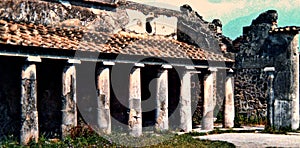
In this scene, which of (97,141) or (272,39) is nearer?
(97,141)

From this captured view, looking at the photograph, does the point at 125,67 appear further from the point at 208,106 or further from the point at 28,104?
the point at 28,104

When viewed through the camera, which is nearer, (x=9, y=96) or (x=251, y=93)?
(x=9, y=96)

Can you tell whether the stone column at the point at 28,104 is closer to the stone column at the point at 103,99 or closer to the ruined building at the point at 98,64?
the ruined building at the point at 98,64

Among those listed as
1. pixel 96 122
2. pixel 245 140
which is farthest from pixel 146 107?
pixel 245 140

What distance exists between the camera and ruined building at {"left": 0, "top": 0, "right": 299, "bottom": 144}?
1236 cm

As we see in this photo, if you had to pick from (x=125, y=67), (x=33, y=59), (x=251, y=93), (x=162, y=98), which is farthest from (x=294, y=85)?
(x=33, y=59)

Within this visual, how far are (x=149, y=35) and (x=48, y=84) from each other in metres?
5.12

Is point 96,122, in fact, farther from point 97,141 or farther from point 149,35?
point 149,35

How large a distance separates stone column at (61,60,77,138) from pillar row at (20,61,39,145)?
0.94m

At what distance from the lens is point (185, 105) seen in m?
16.1

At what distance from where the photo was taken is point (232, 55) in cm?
2053

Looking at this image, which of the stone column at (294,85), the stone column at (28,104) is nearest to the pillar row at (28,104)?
the stone column at (28,104)

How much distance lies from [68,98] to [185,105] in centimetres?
505

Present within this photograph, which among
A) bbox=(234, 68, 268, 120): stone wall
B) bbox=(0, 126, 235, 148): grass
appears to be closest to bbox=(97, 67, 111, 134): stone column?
bbox=(0, 126, 235, 148): grass
